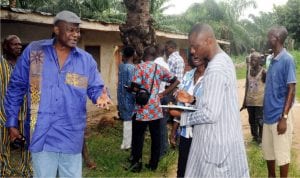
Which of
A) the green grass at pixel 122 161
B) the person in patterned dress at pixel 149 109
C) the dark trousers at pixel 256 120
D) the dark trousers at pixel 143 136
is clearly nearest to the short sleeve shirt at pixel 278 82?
the green grass at pixel 122 161

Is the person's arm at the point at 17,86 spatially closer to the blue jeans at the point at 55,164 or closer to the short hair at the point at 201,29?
the blue jeans at the point at 55,164

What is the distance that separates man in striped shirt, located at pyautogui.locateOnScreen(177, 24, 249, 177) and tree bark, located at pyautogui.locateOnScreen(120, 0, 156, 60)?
517cm

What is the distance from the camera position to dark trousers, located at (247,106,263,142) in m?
7.17

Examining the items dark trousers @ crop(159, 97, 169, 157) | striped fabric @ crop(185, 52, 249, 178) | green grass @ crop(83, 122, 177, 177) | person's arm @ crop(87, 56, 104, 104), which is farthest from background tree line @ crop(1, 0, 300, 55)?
striped fabric @ crop(185, 52, 249, 178)

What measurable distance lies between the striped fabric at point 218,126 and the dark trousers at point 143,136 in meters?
2.59

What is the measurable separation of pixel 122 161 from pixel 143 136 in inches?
28.1

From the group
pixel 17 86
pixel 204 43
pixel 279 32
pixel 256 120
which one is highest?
pixel 279 32

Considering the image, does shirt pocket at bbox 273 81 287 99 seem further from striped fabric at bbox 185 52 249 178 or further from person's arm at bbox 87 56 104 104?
person's arm at bbox 87 56 104 104

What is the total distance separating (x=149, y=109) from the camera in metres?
5.40

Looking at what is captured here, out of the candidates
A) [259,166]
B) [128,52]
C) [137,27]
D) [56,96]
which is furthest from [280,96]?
[137,27]

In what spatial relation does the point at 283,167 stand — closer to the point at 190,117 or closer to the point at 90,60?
the point at 190,117

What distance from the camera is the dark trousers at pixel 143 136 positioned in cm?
550

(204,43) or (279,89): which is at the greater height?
(204,43)

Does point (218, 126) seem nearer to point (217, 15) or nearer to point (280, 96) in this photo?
point (280, 96)
